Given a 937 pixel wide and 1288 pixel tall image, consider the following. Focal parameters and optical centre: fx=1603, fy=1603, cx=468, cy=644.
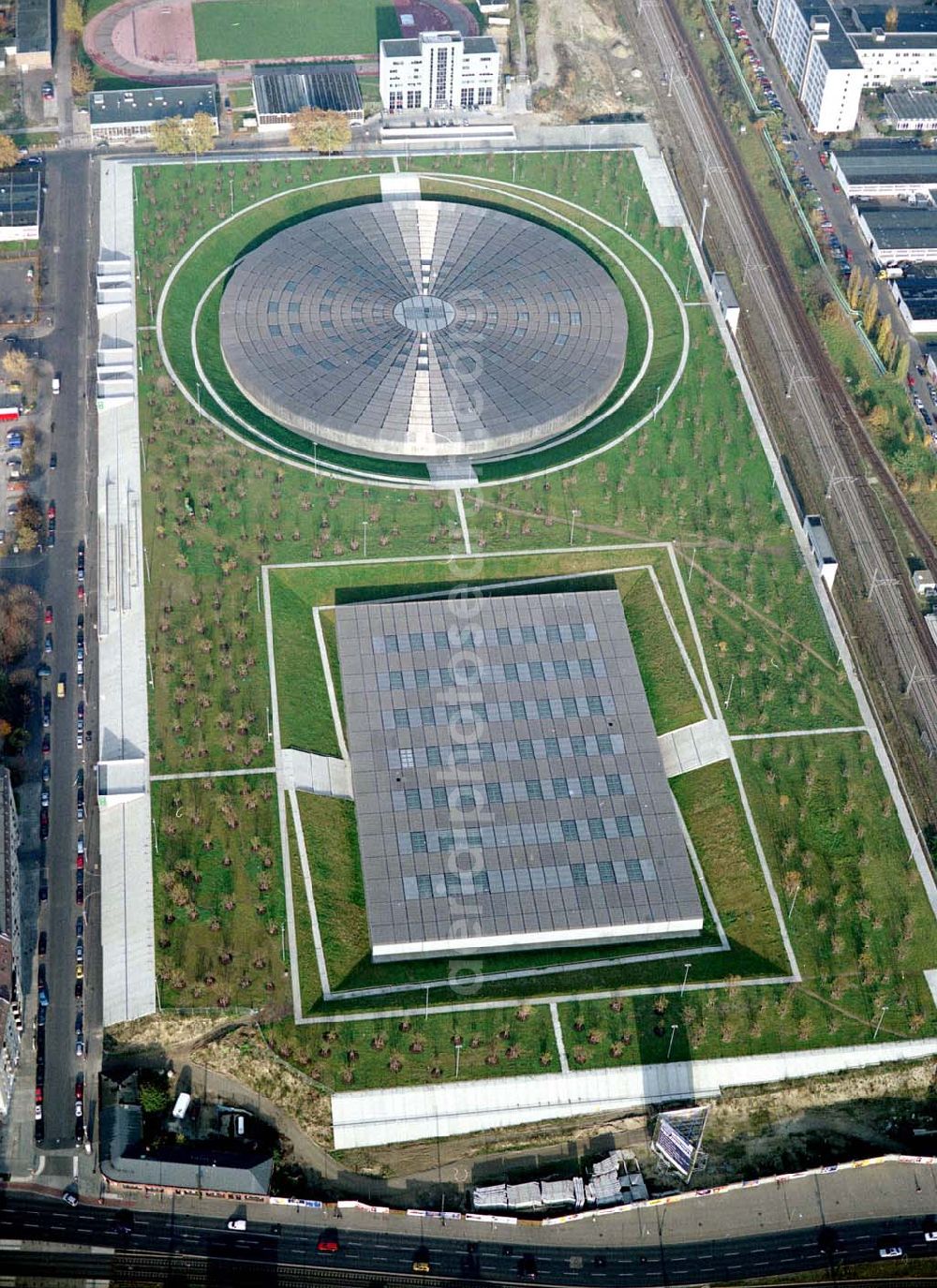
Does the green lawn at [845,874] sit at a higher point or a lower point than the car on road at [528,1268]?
higher

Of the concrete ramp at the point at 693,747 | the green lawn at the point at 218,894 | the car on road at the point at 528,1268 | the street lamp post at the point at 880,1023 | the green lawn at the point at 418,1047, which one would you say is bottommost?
the car on road at the point at 528,1268

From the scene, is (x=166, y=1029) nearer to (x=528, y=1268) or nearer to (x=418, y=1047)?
(x=418, y=1047)

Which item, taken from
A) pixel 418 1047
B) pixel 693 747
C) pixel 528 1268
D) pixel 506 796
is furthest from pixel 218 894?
pixel 693 747

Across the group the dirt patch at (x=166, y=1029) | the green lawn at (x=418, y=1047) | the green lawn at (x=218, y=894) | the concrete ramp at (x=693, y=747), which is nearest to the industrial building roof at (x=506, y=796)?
the concrete ramp at (x=693, y=747)

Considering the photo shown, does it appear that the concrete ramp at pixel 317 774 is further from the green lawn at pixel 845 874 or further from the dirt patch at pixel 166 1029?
the green lawn at pixel 845 874

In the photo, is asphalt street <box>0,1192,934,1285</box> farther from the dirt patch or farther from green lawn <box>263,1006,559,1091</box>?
the dirt patch

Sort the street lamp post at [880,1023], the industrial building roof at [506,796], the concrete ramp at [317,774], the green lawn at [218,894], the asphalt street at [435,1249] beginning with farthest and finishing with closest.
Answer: the concrete ramp at [317,774] < the industrial building roof at [506,796] < the green lawn at [218,894] < the street lamp post at [880,1023] < the asphalt street at [435,1249]
